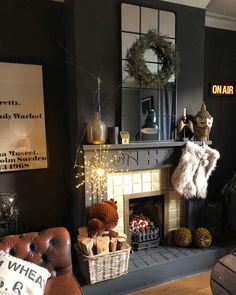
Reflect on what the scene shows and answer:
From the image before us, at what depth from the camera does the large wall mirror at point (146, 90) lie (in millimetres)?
2230

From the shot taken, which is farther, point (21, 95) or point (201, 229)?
point (201, 229)

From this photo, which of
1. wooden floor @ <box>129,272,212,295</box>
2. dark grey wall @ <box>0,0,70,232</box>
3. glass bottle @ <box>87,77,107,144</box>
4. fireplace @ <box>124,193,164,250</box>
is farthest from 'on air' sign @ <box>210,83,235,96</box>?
wooden floor @ <box>129,272,212,295</box>

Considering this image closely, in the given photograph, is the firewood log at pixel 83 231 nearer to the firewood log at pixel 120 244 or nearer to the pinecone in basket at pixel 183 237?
the firewood log at pixel 120 244

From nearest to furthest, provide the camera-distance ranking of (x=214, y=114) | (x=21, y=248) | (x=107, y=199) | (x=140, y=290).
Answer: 1. (x=21, y=248)
2. (x=140, y=290)
3. (x=107, y=199)
4. (x=214, y=114)

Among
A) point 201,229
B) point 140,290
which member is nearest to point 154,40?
point 201,229

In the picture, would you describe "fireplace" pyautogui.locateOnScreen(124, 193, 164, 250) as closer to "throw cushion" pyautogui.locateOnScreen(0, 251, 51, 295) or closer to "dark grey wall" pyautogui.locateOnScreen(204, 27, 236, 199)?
"dark grey wall" pyautogui.locateOnScreen(204, 27, 236, 199)

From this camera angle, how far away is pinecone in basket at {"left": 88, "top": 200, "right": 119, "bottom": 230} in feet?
6.56

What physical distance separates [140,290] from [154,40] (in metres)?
2.17

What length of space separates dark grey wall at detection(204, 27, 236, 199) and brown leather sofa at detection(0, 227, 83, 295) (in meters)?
2.10

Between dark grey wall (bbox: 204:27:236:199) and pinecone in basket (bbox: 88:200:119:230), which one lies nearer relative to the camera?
pinecone in basket (bbox: 88:200:119:230)

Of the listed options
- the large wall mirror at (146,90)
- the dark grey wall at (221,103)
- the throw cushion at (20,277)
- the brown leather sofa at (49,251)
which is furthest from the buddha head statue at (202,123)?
the throw cushion at (20,277)

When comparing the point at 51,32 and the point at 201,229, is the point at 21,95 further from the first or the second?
the point at 201,229

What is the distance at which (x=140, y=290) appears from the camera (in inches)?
83.0

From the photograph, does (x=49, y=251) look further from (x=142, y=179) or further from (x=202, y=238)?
(x=202, y=238)
